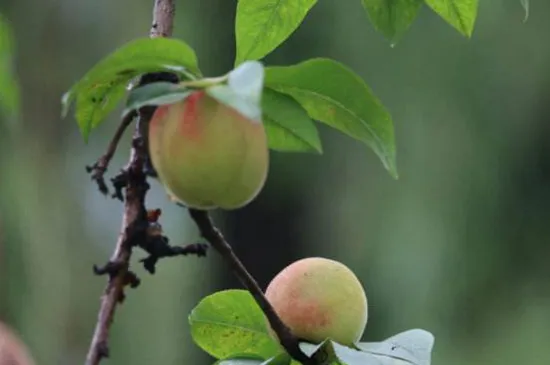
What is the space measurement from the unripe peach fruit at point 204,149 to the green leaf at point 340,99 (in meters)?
0.03

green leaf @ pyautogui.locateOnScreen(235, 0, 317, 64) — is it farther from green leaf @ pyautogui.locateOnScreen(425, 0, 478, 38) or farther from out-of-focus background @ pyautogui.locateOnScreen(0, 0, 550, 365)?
out-of-focus background @ pyautogui.locateOnScreen(0, 0, 550, 365)

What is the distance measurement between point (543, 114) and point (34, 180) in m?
1.28

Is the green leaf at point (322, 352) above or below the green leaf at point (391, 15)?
below

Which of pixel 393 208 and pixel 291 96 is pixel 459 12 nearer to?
pixel 291 96

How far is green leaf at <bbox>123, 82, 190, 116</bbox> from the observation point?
256 mm

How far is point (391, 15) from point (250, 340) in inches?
6.1

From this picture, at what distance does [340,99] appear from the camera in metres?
0.30

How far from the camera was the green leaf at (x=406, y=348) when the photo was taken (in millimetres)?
323

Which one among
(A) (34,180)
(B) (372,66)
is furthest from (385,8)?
(A) (34,180)

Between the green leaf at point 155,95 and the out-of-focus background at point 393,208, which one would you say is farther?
the out-of-focus background at point 393,208

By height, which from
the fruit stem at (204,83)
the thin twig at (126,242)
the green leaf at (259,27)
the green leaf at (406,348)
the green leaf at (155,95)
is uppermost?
the green leaf at (259,27)

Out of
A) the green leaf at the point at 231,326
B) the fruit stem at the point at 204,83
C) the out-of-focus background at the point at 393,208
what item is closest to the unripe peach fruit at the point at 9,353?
the green leaf at the point at 231,326

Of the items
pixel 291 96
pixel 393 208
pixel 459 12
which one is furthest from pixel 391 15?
pixel 393 208

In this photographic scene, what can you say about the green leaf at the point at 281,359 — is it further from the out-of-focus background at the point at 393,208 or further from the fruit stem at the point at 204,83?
the out-of-focus background at the point at 393,208
